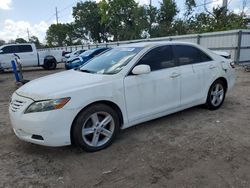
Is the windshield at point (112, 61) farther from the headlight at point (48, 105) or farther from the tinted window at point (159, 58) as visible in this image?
the headlight at point (48, 105)

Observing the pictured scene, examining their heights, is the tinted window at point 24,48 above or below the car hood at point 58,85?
above

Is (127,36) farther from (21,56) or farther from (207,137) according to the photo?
(207,137)

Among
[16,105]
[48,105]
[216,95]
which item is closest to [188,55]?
[216,95]

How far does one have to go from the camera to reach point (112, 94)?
3.51 meters

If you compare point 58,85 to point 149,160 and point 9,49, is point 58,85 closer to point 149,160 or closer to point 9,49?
point 149,160

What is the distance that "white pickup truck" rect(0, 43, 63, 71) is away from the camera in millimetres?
16047

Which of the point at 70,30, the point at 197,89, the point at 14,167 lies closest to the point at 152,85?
the point at 197,89

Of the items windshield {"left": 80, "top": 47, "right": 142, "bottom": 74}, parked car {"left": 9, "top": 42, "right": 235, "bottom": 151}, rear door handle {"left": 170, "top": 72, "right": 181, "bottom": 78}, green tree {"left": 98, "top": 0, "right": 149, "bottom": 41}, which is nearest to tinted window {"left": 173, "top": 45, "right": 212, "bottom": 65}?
parked car {"left": 9, "top": 42, "right": 235, "bottom": 151}

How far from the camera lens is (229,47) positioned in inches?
547

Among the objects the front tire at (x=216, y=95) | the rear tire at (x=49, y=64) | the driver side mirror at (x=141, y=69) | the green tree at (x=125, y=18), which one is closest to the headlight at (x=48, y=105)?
the driver side mirror at (x=141, y=69)

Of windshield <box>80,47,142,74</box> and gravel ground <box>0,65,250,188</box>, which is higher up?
windshield <box>80,47,142,74</box>

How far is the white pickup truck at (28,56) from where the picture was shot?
16.0m

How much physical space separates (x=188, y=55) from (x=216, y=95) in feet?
4.07

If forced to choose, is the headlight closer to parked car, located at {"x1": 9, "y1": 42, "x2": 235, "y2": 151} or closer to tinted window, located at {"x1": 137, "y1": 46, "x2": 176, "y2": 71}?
parked car, located at {"x1": 9, "y1": 42, "x2": 235, "y2": 151}
